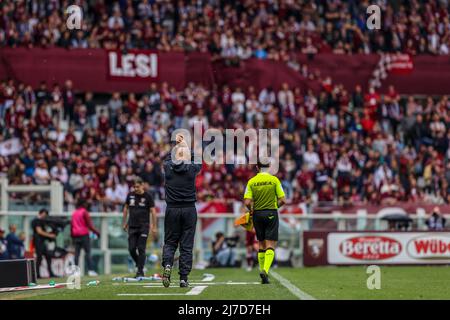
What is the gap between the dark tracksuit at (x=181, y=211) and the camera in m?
17.4

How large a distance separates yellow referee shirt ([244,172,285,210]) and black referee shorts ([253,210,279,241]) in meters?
0.08

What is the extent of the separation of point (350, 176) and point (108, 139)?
7.37 meters

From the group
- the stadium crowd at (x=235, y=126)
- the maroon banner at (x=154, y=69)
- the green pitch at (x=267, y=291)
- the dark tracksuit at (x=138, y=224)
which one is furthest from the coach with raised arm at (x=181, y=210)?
the maroon banner at (x=154, y=69)

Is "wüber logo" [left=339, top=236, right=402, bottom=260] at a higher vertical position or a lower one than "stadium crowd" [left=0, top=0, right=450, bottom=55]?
lower

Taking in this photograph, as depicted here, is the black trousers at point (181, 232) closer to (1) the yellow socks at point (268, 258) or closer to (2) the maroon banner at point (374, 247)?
(1) the yellow socks at point (268, 258)

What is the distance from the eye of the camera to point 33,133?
112 ft

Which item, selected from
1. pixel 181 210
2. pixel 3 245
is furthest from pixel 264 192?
pixel 3 245

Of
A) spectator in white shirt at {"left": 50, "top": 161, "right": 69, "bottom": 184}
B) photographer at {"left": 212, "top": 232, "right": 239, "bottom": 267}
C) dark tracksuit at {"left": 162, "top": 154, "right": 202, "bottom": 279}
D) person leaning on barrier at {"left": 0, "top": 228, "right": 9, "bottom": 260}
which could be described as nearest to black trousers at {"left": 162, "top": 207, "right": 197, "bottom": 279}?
dark tracksuit at {"left": 162, "top": 154, "right": 202, "bottom": 279}

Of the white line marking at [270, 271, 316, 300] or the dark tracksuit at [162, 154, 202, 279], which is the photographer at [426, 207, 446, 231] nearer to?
the white line marking at [270, 271, 316, 300]

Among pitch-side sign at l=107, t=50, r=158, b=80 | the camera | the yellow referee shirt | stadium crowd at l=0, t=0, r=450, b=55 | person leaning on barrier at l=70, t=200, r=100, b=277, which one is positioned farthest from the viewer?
pitch-side sign at l=107, t=50, r=158, b=80

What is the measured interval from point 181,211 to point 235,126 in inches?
703

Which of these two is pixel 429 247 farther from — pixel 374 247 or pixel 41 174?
pixel 41 174

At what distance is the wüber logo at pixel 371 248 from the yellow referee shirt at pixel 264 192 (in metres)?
11.7

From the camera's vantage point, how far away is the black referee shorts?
62.2 ft
